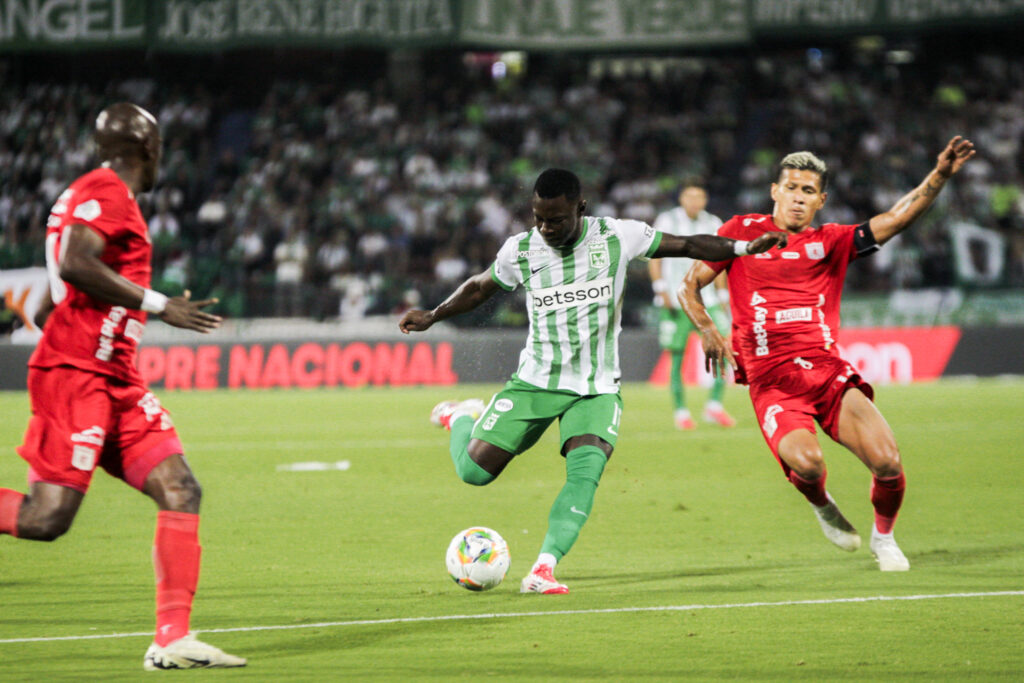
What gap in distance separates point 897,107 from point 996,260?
21.1ft

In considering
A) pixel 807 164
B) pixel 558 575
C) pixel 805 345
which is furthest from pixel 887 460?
pixel 558 575

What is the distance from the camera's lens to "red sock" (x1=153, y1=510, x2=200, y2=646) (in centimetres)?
483

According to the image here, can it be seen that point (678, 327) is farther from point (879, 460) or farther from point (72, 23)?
point (72, 23)

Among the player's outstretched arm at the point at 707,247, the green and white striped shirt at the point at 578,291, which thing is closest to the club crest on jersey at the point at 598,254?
the green and white striped shirt at the point at 578,291

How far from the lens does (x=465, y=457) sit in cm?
685

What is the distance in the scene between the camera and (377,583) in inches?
260

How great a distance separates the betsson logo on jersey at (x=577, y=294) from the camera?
6.59 m

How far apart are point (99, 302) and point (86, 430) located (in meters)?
0.46

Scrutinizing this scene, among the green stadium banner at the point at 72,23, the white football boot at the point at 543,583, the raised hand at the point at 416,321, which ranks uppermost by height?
the green stadium banner at the point at 72,23

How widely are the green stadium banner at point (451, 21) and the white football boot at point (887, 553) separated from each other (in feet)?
58.3

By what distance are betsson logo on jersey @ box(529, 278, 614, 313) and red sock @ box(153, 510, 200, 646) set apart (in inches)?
91.8

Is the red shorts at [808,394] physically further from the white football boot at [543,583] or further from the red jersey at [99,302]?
the red jersey at [99,302]

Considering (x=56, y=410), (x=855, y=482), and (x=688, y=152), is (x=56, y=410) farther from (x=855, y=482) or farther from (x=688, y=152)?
(x=688, y=152)

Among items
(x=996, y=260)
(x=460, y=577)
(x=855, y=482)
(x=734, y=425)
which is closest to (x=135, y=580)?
(x=460, y=577)
